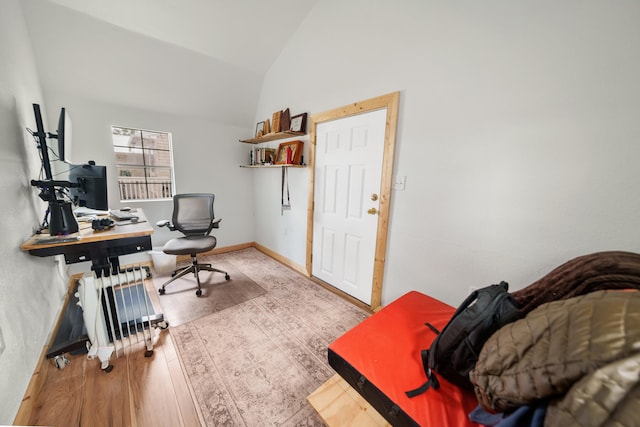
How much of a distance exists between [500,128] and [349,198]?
1285 mm

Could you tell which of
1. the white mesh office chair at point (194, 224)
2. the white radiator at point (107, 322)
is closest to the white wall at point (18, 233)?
the white radiator at point (107, 322)

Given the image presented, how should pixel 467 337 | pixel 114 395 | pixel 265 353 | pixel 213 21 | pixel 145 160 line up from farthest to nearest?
pixel 145 160
pixel 213 21
pixel 265 353
pixel 114 395
pixel 467 337

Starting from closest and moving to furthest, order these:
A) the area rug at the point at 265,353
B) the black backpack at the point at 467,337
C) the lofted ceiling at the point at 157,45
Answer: the black backpack at the point at 467,337
the area rug at the point at 265,353
the lofted ceiling at the point at 157,45

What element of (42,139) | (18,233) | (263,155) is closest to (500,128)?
(263,155)

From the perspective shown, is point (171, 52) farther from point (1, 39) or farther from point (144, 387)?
point (144, 387)

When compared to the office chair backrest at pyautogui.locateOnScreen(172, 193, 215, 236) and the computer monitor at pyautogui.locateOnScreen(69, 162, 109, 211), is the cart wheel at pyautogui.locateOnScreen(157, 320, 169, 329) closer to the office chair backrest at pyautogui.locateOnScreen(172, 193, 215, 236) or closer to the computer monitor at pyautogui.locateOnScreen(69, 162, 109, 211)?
the computer monitor at pyautogui.locateOnScreen(69, 162, 109, 211)

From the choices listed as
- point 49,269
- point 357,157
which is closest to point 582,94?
point 357,157

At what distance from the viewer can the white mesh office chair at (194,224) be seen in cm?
256

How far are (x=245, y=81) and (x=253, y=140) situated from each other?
0.79 m

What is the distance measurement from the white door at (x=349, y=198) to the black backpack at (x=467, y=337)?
1.15m

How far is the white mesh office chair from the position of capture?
2.56 meters

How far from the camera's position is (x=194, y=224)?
2.81 metres

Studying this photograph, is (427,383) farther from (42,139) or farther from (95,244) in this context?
(42,139)

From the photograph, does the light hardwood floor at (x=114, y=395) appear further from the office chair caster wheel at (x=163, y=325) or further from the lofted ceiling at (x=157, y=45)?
the lofted ceiling at (x=157, y=45)
